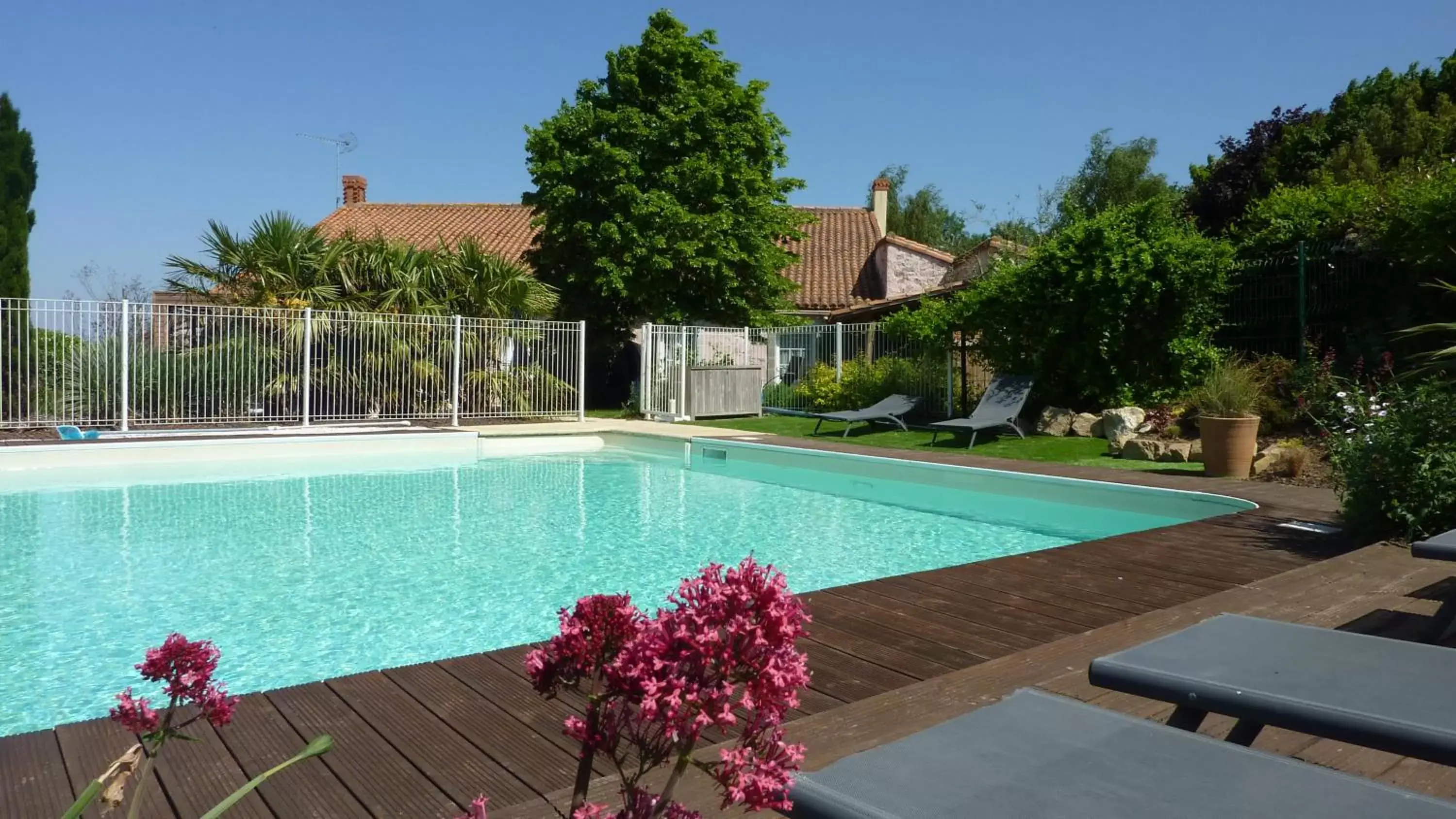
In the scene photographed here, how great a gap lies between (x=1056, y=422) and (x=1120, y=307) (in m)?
1.78

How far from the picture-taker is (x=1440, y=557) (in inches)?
122

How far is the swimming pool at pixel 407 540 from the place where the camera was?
5.31 m

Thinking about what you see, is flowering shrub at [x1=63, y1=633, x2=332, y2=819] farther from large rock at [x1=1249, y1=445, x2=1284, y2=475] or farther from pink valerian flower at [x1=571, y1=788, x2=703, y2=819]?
large rock at [x1=1249, y1=445, x2=1284, y2=475]

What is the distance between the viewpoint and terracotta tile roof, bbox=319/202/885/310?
97.6 ft

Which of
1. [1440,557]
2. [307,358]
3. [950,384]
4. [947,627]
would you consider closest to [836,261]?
[950,384]

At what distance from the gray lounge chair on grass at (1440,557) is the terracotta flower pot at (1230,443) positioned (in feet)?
19.9

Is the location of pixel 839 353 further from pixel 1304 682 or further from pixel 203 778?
pixel 1304 682

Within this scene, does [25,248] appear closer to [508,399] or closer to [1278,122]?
[508,399]

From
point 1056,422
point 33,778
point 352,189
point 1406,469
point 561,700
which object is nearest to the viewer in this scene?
point 33,778

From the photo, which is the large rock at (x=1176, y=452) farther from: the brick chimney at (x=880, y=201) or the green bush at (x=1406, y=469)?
the brick chimney at (x=880, y=201)

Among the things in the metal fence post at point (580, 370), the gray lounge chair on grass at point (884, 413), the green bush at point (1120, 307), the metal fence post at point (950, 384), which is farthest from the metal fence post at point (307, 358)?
the green bush at point (1120, 307)

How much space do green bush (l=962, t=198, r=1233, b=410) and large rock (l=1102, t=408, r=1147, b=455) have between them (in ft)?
2.76

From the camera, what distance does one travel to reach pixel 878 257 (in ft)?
96.7

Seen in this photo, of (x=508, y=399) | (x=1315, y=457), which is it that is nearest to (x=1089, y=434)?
(x=1315, y=457)
